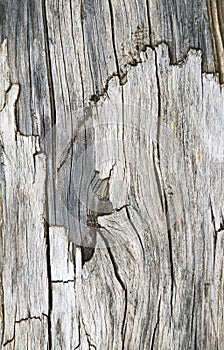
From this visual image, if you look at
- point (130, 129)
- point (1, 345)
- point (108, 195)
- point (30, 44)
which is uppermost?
point (30, 44)

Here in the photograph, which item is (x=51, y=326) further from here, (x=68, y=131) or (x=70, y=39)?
(x=70, y=39)

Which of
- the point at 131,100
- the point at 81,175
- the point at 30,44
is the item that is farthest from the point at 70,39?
the point at 81,175

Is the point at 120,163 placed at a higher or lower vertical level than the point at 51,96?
lower

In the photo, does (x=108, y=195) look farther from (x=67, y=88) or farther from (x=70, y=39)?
(x=70, y=39)

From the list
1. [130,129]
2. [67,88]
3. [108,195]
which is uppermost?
[67,88]

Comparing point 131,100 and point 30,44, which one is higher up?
point 30,44

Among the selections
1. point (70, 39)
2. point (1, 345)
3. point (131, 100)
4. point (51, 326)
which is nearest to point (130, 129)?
point (131, 100)
